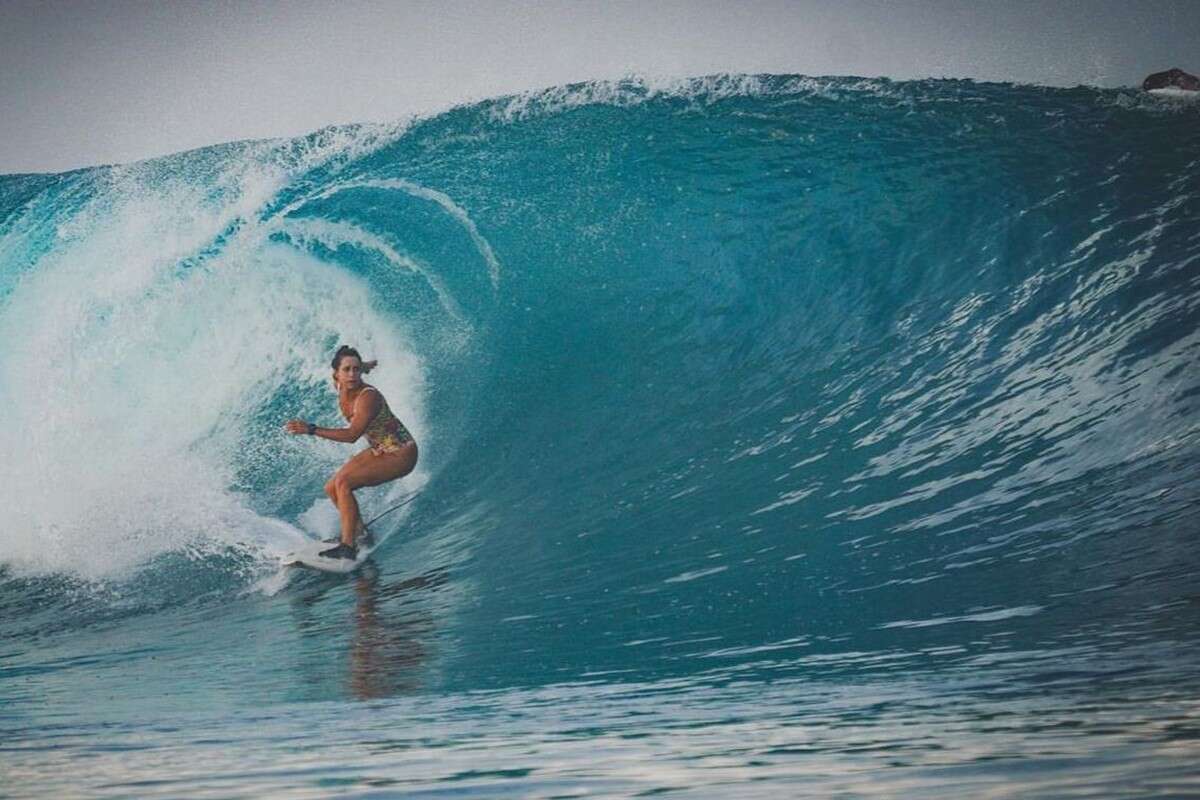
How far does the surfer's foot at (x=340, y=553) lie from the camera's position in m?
3.79

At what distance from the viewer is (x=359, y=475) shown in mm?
4062

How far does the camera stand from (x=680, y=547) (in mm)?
3232

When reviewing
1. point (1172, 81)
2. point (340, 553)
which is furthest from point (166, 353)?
point (1172, 81)

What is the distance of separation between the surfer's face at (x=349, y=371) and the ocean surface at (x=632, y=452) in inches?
24.5

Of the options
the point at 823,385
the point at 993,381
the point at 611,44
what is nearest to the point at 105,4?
the point at 611,44

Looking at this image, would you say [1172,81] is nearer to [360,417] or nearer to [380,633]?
[360,417]

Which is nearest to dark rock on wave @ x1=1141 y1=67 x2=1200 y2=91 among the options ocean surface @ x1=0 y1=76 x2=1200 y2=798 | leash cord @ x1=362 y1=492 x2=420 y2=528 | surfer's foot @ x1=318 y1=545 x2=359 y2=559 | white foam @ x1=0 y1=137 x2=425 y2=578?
→ ocean surface @ x1=0 y1=76 x2=1200 y2=798

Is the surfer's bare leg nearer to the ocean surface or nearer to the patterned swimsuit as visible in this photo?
the patterned swimsuit

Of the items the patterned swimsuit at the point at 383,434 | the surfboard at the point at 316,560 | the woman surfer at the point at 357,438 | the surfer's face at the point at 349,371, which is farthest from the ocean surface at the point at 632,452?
the surfer's face at the point at 349,371

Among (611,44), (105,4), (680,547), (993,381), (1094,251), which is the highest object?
(105,4)

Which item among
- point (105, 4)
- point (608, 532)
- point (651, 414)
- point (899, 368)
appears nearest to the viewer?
point (608, 532)

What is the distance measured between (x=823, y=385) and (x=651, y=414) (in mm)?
724

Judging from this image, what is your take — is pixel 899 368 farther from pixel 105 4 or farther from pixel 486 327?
pixel 105 4

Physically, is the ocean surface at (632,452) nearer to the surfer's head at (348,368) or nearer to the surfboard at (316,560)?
the surfboard at (316,560)
